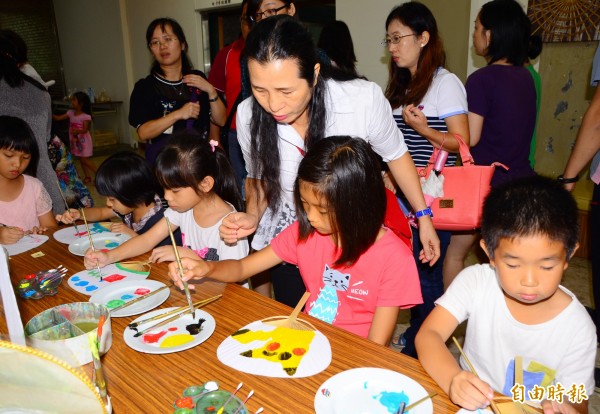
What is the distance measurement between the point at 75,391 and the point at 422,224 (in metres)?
1.23

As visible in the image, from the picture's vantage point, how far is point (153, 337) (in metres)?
1.05

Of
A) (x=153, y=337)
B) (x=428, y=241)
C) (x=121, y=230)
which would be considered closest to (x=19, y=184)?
(x=121, y=230)

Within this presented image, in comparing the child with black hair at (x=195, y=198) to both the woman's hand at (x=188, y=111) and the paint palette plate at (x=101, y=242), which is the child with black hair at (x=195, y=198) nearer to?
the paint palette plate at (x=101, y=242)

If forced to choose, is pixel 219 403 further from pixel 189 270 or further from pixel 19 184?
pixel 19 184

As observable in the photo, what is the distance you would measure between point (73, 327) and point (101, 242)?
820 millimetres

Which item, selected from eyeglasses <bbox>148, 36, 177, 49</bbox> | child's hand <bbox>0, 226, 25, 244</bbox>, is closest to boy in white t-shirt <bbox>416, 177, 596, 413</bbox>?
child's hand <bbox>0, 226, 25, 244</bbox>

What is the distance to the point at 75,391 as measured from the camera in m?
0.59

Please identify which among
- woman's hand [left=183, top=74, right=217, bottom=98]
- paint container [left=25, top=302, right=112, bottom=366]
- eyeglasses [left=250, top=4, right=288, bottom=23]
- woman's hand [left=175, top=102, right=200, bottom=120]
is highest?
eyeglasses [left=250, top=4, right=288, bottom=23]

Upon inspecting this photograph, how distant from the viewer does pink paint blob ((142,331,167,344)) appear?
3.40 feet

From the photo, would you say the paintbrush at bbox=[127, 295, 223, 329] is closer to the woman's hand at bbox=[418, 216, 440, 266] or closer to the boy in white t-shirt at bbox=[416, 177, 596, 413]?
the boy in white t-shirt at bbox=[416, 177, 596, 413]

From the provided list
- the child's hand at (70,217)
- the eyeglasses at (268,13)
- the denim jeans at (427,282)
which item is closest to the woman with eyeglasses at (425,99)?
the denim jeans at (427,282)

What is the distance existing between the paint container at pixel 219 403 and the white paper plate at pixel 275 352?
0.09 m

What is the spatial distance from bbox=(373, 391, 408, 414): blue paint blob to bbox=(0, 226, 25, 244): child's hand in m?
1.53

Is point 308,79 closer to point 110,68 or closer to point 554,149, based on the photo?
point 554,149
